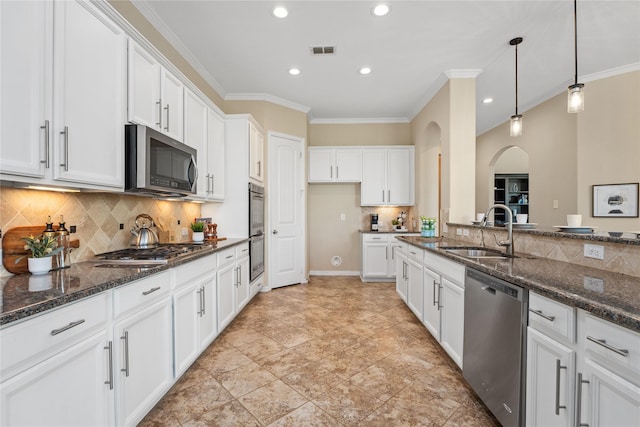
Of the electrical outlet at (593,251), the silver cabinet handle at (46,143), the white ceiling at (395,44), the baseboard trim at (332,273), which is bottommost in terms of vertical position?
the baseboard trim at (332,273)

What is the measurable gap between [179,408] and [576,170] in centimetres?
535

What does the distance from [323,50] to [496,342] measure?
10.2ft

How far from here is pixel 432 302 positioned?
2.51m

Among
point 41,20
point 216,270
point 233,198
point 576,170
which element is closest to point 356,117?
A: point 233,198

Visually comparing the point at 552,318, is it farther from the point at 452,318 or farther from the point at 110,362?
the point at 110,362

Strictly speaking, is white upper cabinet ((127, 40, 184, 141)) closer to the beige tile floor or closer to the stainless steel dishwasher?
the beige tile floor

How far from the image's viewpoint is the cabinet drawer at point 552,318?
1.09 m

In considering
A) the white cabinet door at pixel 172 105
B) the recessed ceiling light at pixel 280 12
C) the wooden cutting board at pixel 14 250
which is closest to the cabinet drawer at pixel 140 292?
the wooden cutting board at pixel 14 250

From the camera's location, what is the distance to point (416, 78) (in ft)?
12.3

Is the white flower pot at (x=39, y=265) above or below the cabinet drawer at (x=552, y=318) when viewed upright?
above

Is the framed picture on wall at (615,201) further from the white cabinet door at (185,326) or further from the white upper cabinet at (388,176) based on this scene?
the white cabinet door at (185,326)

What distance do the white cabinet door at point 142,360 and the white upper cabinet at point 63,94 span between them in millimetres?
803

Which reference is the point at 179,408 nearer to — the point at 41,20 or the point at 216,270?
the point at 216,270

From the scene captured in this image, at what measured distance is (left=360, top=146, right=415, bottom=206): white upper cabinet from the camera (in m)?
5.06
